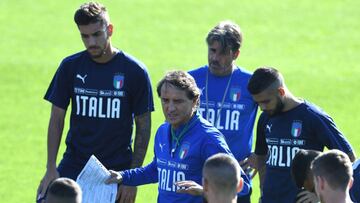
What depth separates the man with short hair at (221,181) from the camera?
275 inches

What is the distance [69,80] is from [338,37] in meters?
10.3

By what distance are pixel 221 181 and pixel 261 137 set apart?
8.52ft

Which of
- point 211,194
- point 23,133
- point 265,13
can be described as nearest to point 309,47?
point 265,13

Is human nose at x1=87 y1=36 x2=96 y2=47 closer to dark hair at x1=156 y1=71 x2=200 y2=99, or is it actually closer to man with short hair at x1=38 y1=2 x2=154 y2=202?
man with short hair at x1=38 y1=2 x2=154 y2=202

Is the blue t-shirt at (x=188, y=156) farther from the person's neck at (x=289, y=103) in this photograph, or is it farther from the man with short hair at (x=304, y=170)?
the person's neck at (x=289, y=103)

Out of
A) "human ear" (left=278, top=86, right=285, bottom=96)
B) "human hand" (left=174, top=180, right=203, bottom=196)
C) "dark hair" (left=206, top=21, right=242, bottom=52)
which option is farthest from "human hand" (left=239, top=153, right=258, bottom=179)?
"human hand" (left=174, top=180, right=203, bottom=196)

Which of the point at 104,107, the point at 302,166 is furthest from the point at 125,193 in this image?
the point at 302,166

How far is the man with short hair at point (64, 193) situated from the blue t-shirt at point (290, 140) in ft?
8.46

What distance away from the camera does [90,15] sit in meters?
9.46

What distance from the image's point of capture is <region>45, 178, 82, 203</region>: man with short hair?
688 centimetres

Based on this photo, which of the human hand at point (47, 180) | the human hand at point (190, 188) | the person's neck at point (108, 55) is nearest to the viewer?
the human hand at point (190, 188)

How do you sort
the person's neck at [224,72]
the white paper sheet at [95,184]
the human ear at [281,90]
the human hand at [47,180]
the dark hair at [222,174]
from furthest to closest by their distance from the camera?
the person's neck at [224,72]
the human hand at [47,180]
the human ear at [281,90]
the white paper sheet at [95,184]
the dark hair at [222,174]

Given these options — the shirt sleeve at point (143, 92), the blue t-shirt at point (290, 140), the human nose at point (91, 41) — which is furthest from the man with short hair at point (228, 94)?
the human nose at point (91, 41)

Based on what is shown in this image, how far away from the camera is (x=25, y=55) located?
18172 mm
